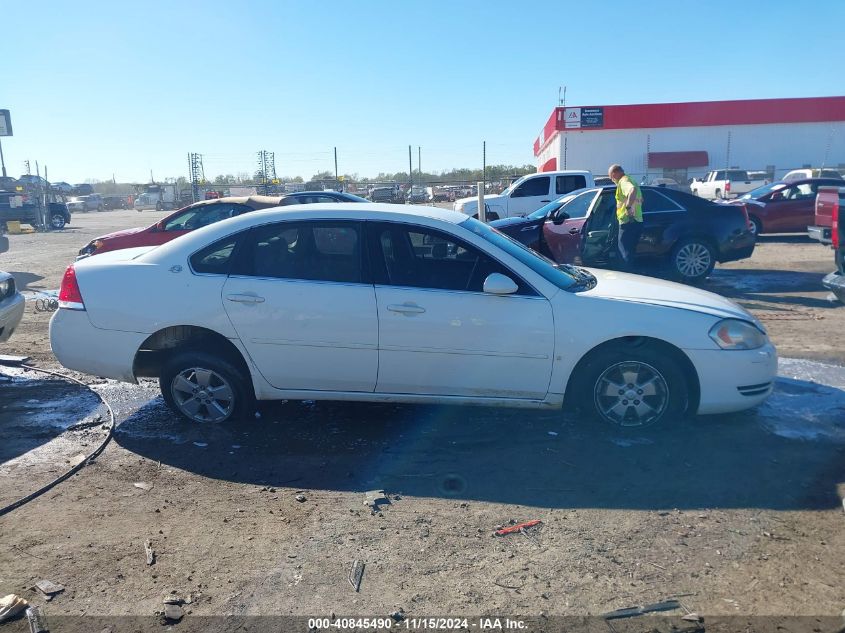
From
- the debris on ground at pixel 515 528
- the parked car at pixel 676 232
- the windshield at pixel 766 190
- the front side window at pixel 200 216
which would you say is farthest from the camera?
the windshield at pixel 766 190

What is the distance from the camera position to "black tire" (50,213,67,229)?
99.7ft

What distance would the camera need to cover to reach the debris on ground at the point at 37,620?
2889 millimetres

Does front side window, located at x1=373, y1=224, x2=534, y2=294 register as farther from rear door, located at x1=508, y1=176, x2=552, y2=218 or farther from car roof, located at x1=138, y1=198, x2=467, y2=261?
rear door, located at x1=508, y1=176, x2=552, y2=218

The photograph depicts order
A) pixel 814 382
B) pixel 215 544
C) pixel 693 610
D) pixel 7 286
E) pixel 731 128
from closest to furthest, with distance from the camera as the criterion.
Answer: pixel 693 610, pixel 215 544, pixel 814 382, pixel 7 286, pixel 731 128

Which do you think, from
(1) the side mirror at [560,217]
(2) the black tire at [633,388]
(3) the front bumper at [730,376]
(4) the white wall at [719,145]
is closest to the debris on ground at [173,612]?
(2) the black tire at [633,388]

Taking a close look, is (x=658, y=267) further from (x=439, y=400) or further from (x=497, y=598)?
(x=497, y=598)

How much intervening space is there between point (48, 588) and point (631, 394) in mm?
3601

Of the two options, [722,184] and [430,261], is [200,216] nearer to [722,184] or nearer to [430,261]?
[430,261]

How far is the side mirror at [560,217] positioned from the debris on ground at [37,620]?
926cm

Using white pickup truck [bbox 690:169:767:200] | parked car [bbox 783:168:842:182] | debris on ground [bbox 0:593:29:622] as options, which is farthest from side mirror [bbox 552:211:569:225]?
white pickup truck [bbox 690:169:767:200]

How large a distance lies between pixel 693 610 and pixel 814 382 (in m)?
3.77

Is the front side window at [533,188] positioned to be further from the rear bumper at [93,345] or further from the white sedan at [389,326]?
the rear bumper at [93,345]

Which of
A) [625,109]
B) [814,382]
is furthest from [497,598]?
[625,109]

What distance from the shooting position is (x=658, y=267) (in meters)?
10.8
